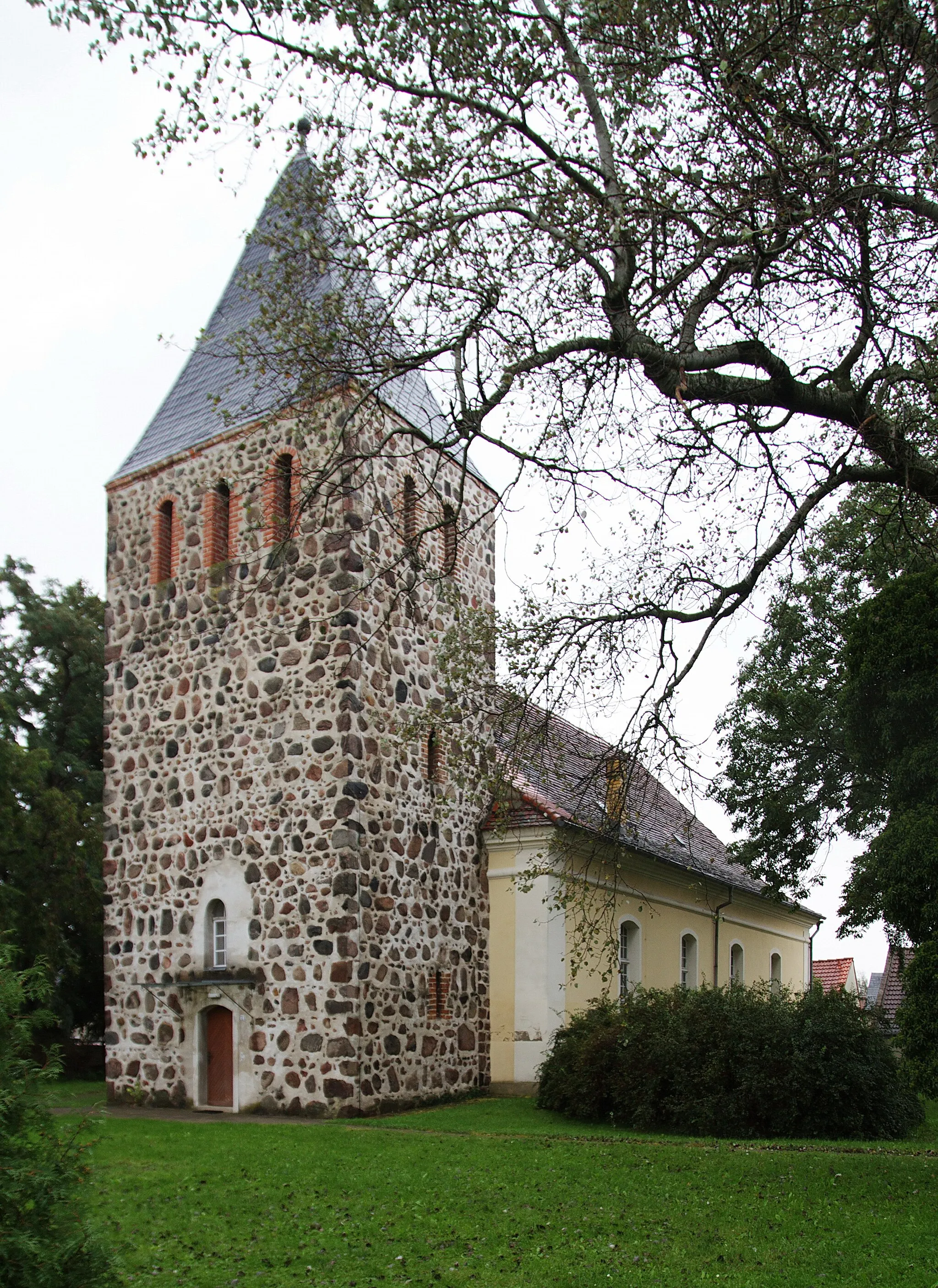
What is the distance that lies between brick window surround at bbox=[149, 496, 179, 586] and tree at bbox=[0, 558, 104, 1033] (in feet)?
22.1

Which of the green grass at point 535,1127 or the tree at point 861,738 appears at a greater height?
the tree at point 861,738

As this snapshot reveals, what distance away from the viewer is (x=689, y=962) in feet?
77.2

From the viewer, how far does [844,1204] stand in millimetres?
8766

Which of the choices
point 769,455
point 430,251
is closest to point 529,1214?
point 769,455

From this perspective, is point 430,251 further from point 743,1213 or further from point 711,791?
point 743,1213

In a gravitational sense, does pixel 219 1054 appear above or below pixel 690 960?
below

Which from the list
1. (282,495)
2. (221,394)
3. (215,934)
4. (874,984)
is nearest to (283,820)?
(215,934)

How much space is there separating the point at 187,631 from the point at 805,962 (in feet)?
77.5

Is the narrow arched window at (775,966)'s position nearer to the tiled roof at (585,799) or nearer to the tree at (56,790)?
the tiled roof at (585,799)

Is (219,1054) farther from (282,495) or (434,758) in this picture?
(282,495)

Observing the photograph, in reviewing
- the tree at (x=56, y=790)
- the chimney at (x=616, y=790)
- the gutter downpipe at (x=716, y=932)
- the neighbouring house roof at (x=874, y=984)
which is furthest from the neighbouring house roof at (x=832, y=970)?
the chimney at (x=616, y=790)

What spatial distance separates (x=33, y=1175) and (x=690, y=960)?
66.8ft

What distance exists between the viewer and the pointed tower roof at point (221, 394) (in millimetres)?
17016

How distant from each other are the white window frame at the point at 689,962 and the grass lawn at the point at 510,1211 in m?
10.5
